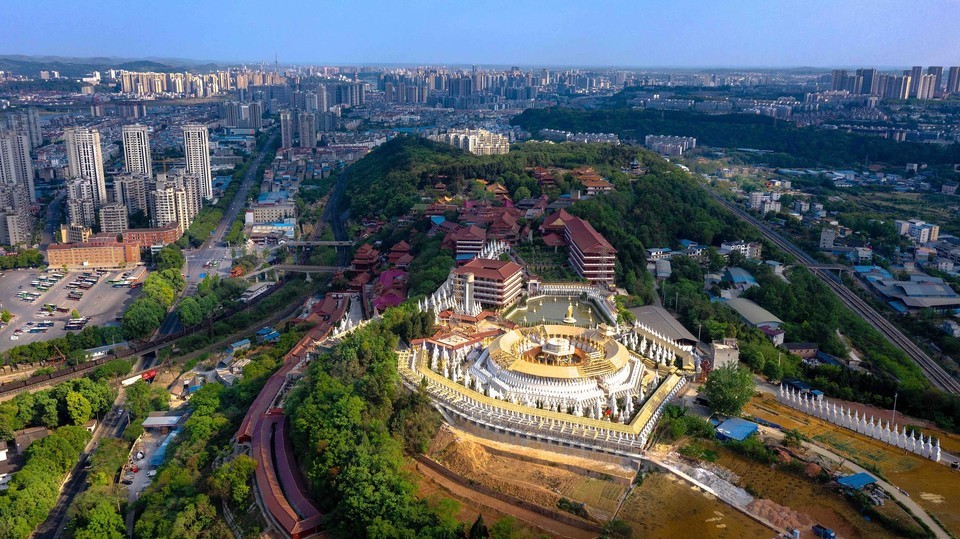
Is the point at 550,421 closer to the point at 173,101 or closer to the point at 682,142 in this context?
the point at 682,142

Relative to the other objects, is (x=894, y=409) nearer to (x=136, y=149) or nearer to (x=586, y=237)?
(x=586, y=237)

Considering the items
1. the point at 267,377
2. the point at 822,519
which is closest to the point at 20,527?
the point at 267,377

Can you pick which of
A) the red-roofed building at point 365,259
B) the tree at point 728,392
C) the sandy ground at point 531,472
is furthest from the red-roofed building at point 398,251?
the tree at point 728,392

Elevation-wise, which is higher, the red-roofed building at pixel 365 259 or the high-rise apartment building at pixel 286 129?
the high-rise apartment building at pixel 286 129

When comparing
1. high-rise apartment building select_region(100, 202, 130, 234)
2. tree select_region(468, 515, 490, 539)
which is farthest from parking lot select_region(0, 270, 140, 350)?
tree select_region(468, 515, 490, 539)

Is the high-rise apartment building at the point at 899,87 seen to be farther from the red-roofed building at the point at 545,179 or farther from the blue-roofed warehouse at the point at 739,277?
the blue-roofed warehouse at the point at 739,277

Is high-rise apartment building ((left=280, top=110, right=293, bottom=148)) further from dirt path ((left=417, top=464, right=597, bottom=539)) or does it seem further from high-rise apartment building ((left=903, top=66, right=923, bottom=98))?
high-rise apartment building ((left=903, top=66, right=923, bottom=98))

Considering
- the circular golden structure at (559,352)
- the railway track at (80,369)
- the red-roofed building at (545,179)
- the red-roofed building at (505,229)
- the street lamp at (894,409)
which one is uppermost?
the red-roofed building at (545,179)
